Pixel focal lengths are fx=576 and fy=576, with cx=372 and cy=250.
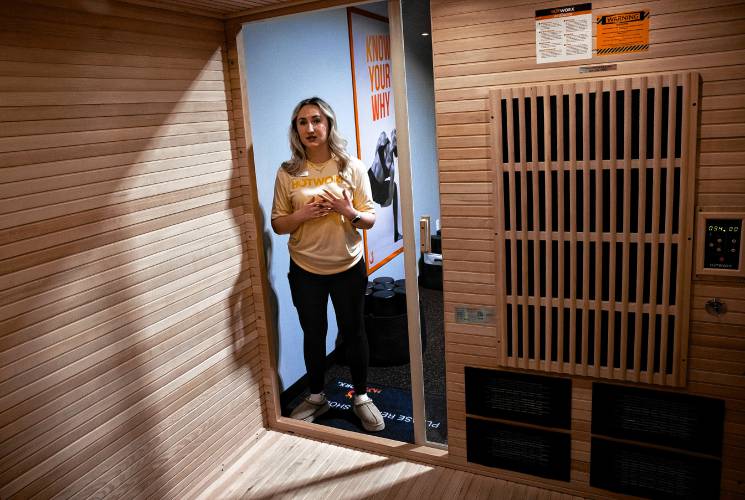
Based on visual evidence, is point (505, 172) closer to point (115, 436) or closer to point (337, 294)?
point (337, 294)

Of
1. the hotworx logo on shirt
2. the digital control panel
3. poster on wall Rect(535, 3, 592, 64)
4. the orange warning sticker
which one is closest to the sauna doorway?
the hotworx logo on shirt

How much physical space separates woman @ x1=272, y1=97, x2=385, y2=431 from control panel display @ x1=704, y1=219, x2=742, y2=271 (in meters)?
1.66

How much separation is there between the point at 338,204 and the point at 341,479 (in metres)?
1.44

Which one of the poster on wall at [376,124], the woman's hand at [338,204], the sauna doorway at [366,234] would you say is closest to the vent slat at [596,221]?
the sauna doorway at [366,234]

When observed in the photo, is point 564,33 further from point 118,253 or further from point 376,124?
point 376,124

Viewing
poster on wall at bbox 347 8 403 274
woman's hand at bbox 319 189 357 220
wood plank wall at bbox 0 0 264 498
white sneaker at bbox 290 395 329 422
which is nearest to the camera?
wood plank wall at bbox 0 0 264 498

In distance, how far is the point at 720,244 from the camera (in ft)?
7.23

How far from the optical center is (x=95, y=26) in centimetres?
233

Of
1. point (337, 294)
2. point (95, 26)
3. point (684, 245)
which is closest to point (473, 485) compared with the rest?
point (337, 294)

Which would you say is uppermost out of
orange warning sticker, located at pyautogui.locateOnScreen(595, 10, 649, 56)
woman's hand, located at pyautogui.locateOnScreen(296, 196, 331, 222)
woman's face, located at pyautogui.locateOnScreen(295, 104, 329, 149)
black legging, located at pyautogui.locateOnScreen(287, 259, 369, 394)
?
orange warning sticker, located at pyautogui.locateOnScreen(595, 10, 649, 56)

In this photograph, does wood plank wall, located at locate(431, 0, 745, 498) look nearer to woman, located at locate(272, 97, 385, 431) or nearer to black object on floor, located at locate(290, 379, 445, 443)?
black object on floor, located at locate(290, 379, 445, 443)

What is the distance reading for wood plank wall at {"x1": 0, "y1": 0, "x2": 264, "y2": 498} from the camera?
6.84ft

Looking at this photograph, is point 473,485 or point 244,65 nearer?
point 473,485

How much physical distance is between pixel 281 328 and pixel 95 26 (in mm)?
2076
